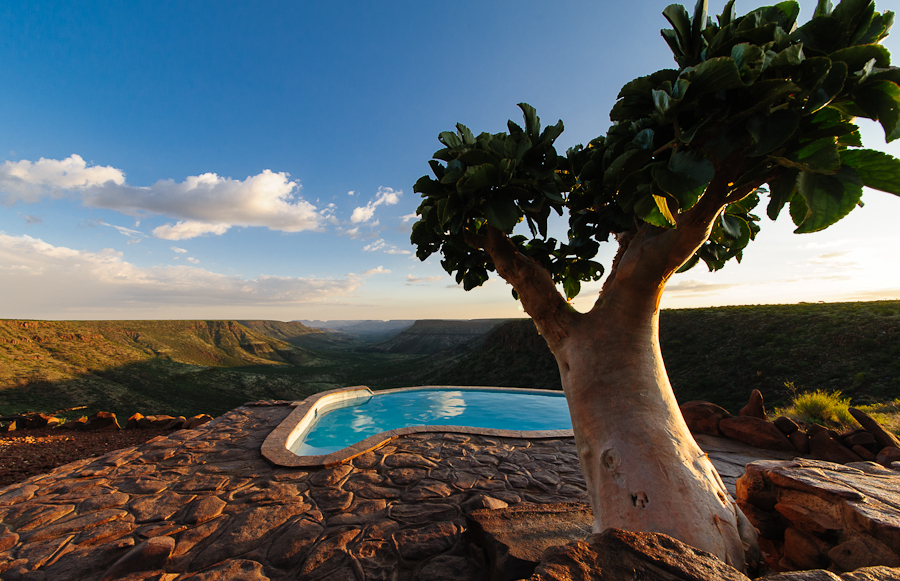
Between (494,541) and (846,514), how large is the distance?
2524 millimetres

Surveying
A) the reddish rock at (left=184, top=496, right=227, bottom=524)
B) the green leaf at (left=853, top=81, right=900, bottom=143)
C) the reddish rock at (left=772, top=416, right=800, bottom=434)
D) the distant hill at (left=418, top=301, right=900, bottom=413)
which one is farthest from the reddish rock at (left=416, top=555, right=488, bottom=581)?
the distant hill at (left=418, top=301, right=900, bottom=413)

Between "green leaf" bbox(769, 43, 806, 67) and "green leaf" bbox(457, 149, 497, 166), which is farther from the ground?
"green leaf" bbox(769, 43, 806, 67)

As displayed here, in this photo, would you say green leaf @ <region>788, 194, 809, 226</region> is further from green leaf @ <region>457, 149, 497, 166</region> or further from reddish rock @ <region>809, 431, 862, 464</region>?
reddish rock @ <region>809, 431, 862, 464</region>

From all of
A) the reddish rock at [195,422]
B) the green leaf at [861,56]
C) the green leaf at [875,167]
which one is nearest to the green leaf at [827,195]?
the green leaf at [875,167]

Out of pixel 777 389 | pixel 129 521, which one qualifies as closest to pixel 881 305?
pixel 777 389

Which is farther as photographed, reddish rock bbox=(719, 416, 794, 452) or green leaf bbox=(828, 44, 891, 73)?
reddish rock bbox=(719, 416, 794, 452)

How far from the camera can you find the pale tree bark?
6.99 feet

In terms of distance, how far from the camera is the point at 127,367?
3984 centimetres

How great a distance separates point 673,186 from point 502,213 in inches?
44.3

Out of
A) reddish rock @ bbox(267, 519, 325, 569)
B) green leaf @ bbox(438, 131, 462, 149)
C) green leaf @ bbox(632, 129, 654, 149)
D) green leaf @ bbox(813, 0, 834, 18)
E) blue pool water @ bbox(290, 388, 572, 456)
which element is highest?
green leaf @ bbox(813, 0, 834, 18)

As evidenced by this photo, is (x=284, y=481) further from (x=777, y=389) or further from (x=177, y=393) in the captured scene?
(x=177, y=393)

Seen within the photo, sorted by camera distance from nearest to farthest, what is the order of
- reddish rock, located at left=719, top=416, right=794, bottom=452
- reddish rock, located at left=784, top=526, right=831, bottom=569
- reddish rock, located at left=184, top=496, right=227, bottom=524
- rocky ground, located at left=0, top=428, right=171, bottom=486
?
reddish rock, located at left=784, top=526, right=831, bottom=569 < reddish rock, located at left=184, top=496, right=227, bottom=524 < rocky ground, located at left=0, top=428, right=171, bottom=486 < reddish rock, located at left=719, top=416, right=794, bottom=452

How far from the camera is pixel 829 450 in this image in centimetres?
520

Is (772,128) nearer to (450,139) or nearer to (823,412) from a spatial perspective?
(450,139)
